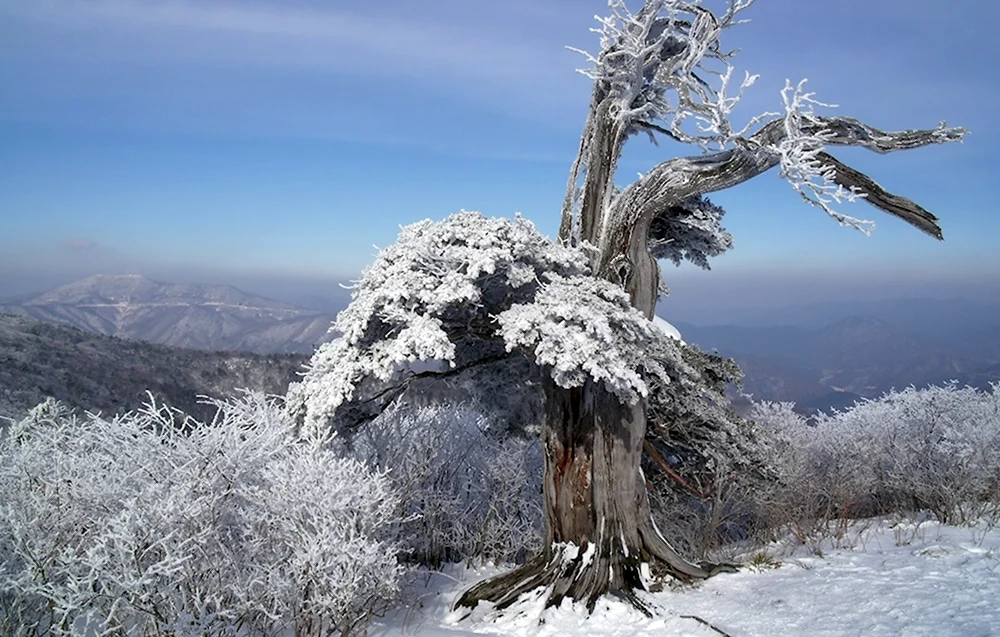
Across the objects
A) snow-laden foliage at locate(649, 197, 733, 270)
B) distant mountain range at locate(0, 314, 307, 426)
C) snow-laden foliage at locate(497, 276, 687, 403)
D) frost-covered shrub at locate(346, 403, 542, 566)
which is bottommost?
distant mountain range at locate(0, 314, 307, 426)

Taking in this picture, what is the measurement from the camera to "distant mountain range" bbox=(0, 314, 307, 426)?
44.8 meters

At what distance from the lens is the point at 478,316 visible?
7.88 metres

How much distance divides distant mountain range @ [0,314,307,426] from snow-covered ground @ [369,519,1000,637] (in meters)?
37.9

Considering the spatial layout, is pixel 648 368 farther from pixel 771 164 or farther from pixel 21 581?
pixel 21 581

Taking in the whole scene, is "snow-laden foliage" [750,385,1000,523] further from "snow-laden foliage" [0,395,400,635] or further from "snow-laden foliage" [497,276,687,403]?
"snow-laden foliage" [0,395,400,635]

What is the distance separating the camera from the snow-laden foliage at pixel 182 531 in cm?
556

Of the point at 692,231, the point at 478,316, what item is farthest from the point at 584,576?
the point at 692,231

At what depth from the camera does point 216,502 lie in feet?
20.9

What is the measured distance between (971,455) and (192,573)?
576 inches

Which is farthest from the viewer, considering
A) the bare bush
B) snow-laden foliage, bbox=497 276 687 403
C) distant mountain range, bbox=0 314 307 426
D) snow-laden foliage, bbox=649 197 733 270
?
distant mountain range, bbox=0 314 307 426

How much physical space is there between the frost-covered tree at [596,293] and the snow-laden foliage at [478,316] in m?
0.02

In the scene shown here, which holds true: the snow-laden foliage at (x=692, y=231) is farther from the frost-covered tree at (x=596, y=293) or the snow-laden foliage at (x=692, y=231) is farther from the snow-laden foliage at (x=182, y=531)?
the snow-laden foliage at (x=182, y=531)

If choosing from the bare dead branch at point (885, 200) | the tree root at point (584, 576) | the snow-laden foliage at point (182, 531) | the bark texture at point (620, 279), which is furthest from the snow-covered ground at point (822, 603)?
the bare dead branch at point (885, 200)

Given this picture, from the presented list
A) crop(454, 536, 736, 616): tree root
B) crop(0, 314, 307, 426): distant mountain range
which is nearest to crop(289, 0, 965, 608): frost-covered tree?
crop(454, 536, 736, 616): tree root
